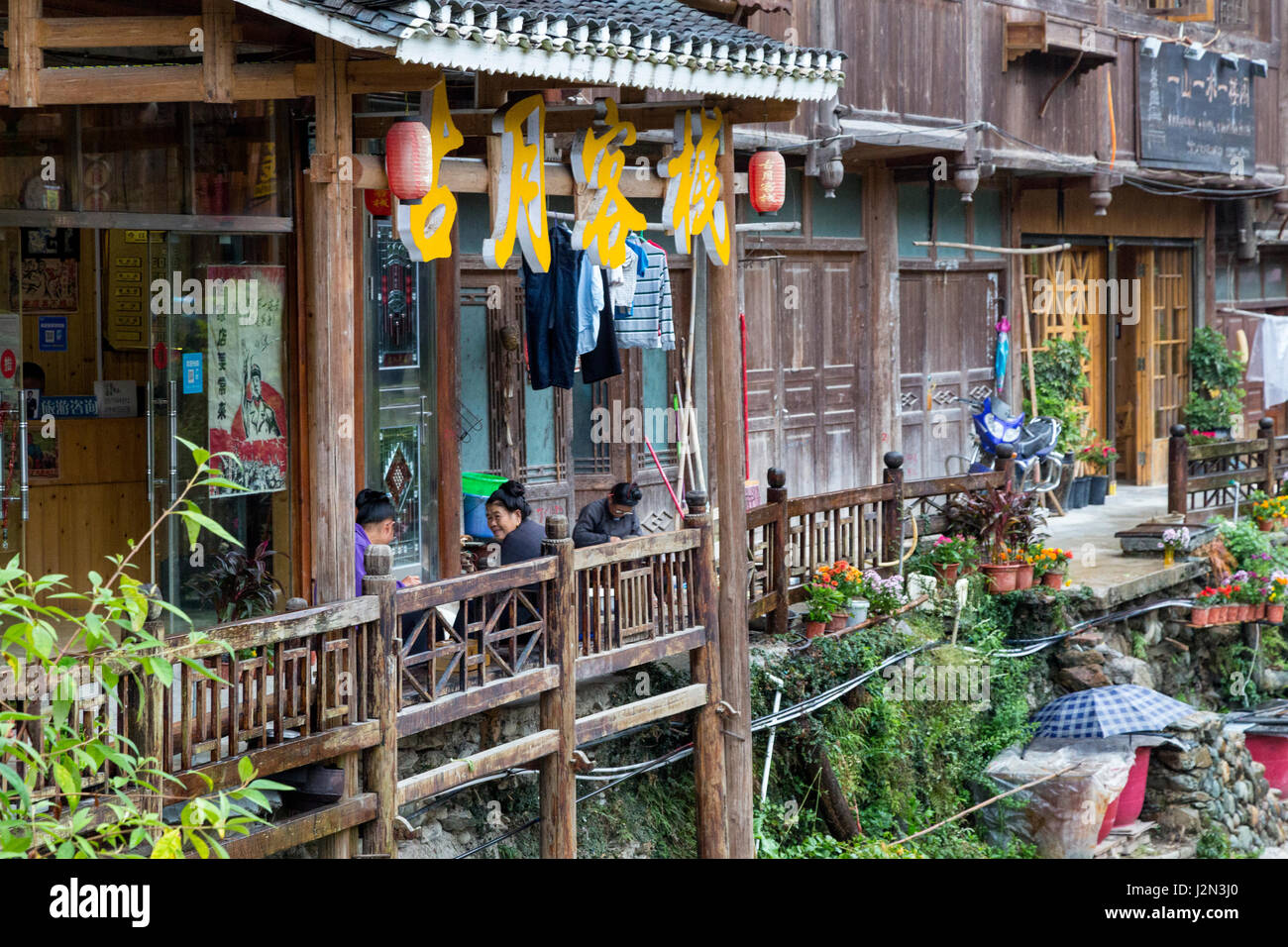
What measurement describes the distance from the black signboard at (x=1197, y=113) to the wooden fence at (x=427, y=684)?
11.1 m

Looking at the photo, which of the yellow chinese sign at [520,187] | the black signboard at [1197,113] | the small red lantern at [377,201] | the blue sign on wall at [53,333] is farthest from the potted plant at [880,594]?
the black signboard at [1197,113]

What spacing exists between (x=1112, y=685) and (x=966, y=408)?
4.84 meters

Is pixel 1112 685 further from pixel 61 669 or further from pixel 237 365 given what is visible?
pixel 61 669

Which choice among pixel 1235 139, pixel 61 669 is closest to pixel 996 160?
pixel 1235 139

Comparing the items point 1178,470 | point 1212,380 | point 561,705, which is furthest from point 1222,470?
point 561,705

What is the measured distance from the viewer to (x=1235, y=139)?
19.1m

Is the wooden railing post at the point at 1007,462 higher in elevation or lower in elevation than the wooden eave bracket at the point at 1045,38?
lower

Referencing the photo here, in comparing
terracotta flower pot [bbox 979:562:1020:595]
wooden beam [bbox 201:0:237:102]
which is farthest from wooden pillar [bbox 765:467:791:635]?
wooden beam [bbox 201:0:237:102]

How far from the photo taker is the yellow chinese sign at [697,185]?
857cm

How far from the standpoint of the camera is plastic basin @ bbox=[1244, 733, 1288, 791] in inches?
583

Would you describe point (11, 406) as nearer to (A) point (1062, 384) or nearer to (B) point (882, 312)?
(B) point (882, 312)

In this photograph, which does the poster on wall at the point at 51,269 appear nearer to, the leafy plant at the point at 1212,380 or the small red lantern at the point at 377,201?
the small red lantern at the point at 377,201

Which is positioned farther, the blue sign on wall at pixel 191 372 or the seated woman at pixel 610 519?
the seated woman at pixel 610 519
